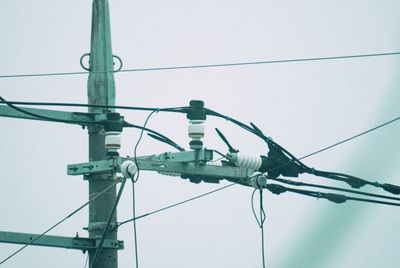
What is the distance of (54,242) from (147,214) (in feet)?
5.54

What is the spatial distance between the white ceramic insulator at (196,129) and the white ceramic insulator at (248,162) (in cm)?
65

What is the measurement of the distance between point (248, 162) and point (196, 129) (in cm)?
94

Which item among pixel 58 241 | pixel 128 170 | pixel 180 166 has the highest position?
pixel 180 166

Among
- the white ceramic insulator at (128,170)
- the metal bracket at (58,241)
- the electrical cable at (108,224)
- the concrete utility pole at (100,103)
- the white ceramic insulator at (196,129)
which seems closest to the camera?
the white ceramic insulator at (128,170)

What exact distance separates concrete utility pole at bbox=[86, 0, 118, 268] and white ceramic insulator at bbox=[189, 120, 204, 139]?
4.73 ft

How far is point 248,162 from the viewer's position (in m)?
18.0

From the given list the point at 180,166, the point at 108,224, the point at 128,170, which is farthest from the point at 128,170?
the point at 108,224

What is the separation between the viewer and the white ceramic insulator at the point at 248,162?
1786cm

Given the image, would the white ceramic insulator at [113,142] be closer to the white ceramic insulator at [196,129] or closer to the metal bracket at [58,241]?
the white ceramic insulator at [196,129]

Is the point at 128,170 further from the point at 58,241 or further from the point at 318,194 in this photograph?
the point at 318,194

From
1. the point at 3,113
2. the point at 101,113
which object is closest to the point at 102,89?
the point at 101,113

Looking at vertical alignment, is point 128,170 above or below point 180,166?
below

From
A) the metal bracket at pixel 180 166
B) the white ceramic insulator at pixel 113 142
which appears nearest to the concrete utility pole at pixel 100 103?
the metal bracket at pixel 180 166

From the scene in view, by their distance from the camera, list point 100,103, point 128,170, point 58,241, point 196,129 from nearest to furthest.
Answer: point 128,170, point 196,129, point 58,241, point 100,103
